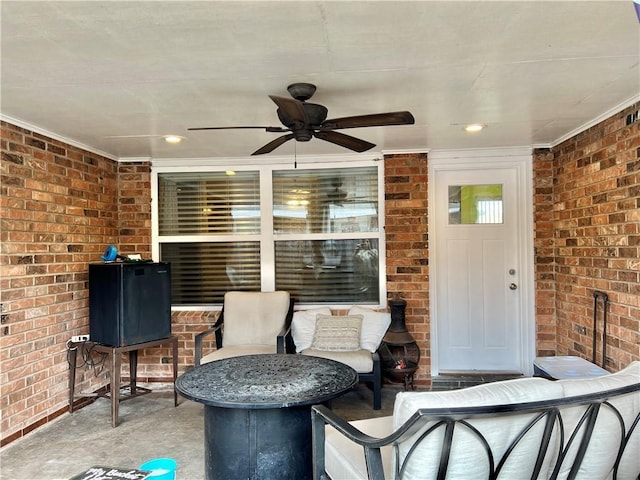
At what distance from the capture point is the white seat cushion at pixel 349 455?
1.68 meters

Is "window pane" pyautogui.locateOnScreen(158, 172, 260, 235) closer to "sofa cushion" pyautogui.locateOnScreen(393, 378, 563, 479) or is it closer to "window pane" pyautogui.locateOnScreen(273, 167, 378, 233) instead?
"window pane" pyautogui.locateOnScreen(273, 167, 378, 233)

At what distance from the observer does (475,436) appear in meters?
1.36

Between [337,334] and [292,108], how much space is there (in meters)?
2.25

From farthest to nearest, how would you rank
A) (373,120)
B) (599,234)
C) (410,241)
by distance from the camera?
(410,241) < (599,234) < (373,120)

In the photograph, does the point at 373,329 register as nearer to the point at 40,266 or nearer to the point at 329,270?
the point at 329,270

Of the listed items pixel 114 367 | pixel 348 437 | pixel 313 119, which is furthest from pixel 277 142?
pixel 114 367

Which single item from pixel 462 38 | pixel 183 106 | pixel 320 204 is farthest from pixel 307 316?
pixel 462 38

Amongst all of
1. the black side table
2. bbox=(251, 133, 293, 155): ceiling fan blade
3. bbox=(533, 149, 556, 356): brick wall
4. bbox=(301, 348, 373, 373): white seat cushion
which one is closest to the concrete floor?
the black side table

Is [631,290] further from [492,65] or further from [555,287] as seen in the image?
[492,65]

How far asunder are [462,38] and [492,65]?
40 cm

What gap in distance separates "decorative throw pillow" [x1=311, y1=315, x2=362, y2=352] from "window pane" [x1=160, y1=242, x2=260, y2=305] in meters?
0.99

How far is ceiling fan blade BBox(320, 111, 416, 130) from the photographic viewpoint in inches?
85.4

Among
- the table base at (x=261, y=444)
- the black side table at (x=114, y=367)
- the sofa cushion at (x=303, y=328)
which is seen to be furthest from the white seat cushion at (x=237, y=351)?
the table base at (x=261, y=444)

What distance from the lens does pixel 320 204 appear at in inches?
173
